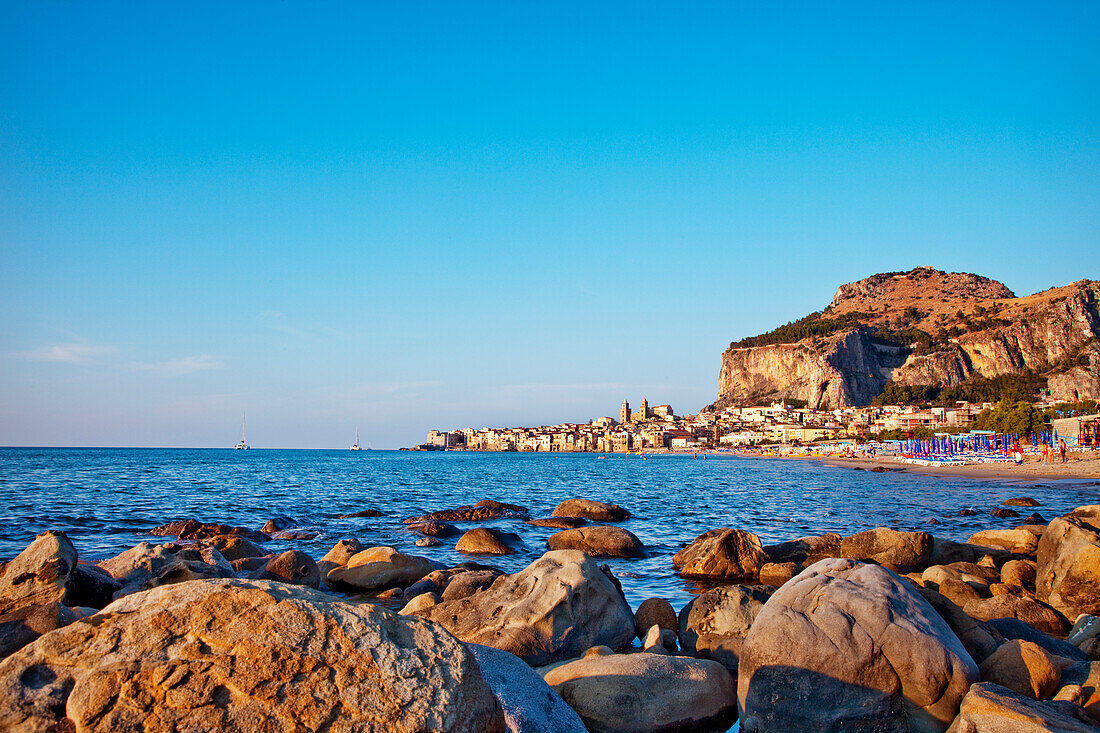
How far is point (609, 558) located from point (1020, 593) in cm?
892

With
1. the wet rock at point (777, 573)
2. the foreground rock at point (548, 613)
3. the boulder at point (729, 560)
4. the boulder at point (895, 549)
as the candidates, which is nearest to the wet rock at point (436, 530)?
the boulder at point (729, 560)

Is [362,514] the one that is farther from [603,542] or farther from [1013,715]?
[1013,715]

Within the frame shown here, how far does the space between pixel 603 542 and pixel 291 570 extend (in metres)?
8.28

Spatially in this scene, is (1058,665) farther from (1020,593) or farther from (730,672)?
(1020,593)

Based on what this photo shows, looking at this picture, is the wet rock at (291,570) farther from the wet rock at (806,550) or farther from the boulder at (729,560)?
the wet rock at (806,550)

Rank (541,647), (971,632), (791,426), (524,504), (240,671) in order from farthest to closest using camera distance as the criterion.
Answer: (791,426), (524,504), (541,647), (971,632), (240,671)

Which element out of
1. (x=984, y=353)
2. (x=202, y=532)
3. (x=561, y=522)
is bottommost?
(x=561, y=522)

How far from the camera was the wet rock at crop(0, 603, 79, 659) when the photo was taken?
19.7 feet

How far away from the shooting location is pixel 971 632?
26.9 ft

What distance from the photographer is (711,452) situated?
167 metres

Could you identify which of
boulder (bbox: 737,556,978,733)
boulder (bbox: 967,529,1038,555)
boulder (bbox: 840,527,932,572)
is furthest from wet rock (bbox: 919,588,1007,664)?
boulder (bbox: 967,529,1038,555)

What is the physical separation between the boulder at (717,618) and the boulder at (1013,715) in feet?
9.88

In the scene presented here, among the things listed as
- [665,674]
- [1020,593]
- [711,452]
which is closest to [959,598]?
[1020,593]

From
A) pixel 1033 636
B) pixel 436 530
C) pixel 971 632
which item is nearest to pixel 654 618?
pixel 971 632
